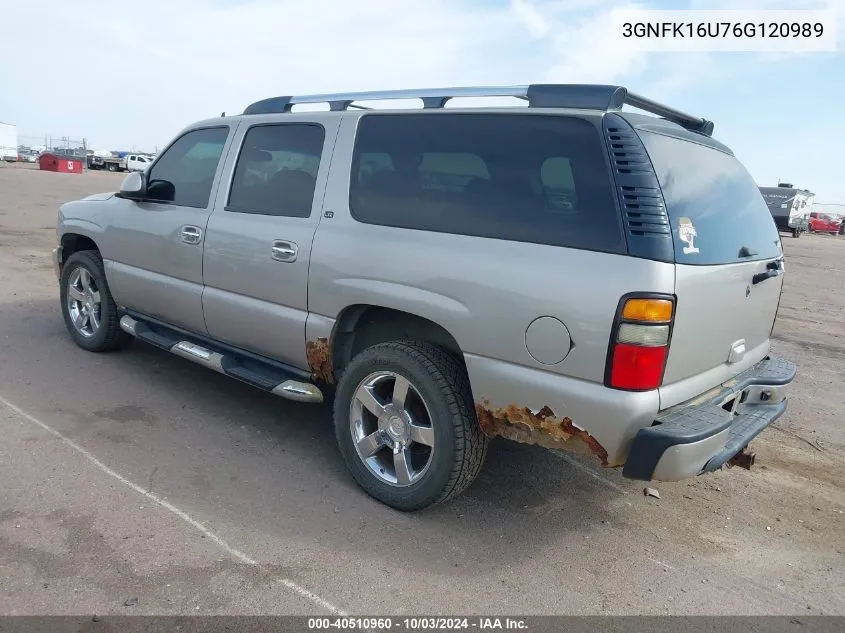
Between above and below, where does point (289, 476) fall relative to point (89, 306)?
below

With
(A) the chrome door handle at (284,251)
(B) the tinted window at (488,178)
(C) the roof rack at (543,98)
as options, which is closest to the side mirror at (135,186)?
(C) the roof rack at (543,98)

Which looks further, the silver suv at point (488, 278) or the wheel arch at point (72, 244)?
the wheel arch at point (72, 244)

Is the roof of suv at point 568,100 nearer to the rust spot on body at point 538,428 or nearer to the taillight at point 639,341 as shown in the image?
the taillight at point 639,341

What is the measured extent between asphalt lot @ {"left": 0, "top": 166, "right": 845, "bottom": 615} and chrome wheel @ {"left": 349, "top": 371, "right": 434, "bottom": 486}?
0.71 ft

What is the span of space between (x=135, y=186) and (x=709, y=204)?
12.3 ft

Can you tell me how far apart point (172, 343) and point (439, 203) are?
2.38 meters

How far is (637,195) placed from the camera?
2643mm

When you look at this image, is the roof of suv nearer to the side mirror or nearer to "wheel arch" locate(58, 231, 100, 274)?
the side mirror

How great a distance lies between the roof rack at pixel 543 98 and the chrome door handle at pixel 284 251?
85 cm

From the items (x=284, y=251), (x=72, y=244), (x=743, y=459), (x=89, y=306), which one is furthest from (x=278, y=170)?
(x=743, y=459)

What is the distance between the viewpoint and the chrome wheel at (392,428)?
10.7ft

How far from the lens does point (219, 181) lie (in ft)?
14.1

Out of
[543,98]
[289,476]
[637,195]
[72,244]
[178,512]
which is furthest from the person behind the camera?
[72,244]

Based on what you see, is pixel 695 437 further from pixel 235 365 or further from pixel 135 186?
pixel 135 186
